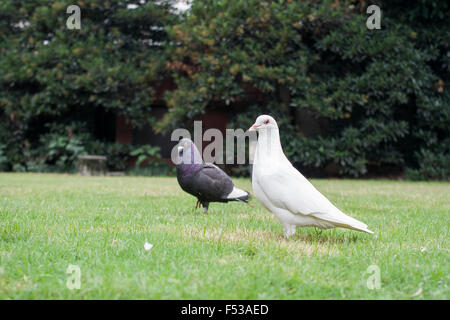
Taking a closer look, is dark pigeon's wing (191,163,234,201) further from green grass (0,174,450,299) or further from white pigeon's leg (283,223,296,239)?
white pigeon's leg (283,223,296,239)

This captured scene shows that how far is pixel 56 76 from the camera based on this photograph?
39.7 feet

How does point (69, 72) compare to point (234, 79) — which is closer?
point (234, 79)

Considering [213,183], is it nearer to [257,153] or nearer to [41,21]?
[257,153]

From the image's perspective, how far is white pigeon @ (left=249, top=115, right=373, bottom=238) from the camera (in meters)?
3.12

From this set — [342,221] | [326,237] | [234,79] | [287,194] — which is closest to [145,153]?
[234,79]

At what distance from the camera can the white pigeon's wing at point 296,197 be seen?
311 centimetres

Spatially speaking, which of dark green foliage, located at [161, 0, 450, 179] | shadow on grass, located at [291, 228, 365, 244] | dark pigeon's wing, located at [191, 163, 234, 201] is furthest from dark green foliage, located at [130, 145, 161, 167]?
shadow on grass, located at [291, 228, 365, 244]

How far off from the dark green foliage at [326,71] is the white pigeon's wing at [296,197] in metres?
7.41

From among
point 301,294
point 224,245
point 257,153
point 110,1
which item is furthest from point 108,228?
point 110,1

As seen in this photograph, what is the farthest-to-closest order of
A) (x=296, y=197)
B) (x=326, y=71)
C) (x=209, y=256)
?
(x=326, y=71)
(x=296, y=197)
(x=209, y=256)

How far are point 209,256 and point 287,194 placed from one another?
78 cm

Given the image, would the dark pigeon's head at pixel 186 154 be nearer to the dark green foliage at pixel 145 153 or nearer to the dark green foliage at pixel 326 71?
the dark green foliage at pixel 326 71

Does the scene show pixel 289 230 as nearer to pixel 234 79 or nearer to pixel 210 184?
pixel 210 184

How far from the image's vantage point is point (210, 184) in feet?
14.8
